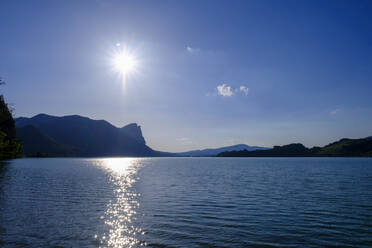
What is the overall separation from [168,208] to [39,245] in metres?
15.4

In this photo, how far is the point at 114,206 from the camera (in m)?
30.0

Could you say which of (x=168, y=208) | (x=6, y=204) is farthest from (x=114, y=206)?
(x=6, y=204)

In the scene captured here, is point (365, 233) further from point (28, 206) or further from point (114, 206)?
point (28, 206)

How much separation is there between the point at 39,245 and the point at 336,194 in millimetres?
42079

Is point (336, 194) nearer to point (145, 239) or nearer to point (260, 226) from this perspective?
point (260, 226)

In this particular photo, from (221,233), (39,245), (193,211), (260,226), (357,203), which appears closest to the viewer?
(39,245)

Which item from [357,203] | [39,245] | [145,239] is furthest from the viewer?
[357,203]

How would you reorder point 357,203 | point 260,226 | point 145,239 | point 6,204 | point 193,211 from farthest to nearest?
point 357,203 → point 6,204 → point 193,211 → point 260,226 → point 145,239

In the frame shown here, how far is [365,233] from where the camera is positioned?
1947cm

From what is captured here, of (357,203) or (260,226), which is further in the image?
(357,203)

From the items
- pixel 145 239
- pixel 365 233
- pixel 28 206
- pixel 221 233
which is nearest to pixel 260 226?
pixel 221 233

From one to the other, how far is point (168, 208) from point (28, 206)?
1740cm

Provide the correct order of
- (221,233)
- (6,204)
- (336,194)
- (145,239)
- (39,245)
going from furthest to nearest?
(336,194) < (6,204) < (221,233) < (145,239) < (39,245)

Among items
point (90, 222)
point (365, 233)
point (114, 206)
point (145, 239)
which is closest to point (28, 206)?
point (114, 206)
